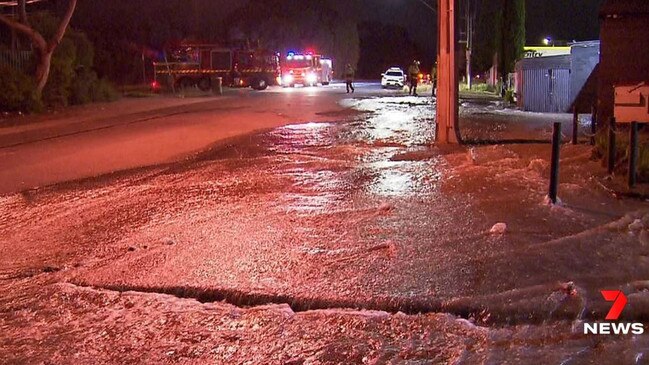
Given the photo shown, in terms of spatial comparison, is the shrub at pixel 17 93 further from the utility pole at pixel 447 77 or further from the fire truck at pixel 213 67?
the fire truck at pixel 213 67

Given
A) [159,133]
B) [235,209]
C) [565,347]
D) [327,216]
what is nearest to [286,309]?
[565,347]

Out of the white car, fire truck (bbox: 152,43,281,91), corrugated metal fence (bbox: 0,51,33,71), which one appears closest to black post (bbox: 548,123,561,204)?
corrugated metal fence (bbox: 0,51,33,71)

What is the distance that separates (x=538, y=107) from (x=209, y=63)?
28703 mm

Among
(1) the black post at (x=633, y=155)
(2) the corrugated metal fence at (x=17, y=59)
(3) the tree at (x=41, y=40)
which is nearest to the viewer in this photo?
(1) the black post at (x=633, y=155)

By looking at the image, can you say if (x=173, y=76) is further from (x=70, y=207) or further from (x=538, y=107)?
(x=70, y=207)

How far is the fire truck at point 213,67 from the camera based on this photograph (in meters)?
51.8

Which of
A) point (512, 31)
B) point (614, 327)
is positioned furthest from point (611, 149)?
point (512, 31)

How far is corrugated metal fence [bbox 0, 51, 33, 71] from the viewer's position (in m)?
33.5

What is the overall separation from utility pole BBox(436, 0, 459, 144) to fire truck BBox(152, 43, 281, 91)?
3561 centimetres

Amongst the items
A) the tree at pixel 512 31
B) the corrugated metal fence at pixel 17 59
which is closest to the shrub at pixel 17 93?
the corrugated metal fence at pixel 17 59

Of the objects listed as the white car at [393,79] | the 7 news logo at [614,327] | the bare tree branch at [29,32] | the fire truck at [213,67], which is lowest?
the 7 news logo at [614,327]

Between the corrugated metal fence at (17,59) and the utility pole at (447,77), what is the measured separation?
74.4 ft

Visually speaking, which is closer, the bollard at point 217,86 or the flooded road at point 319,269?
the flooded road at point 319,269

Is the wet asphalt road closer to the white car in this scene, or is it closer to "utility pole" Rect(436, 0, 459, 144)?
"utility pole" Rect(436, 0, 459, 144)
